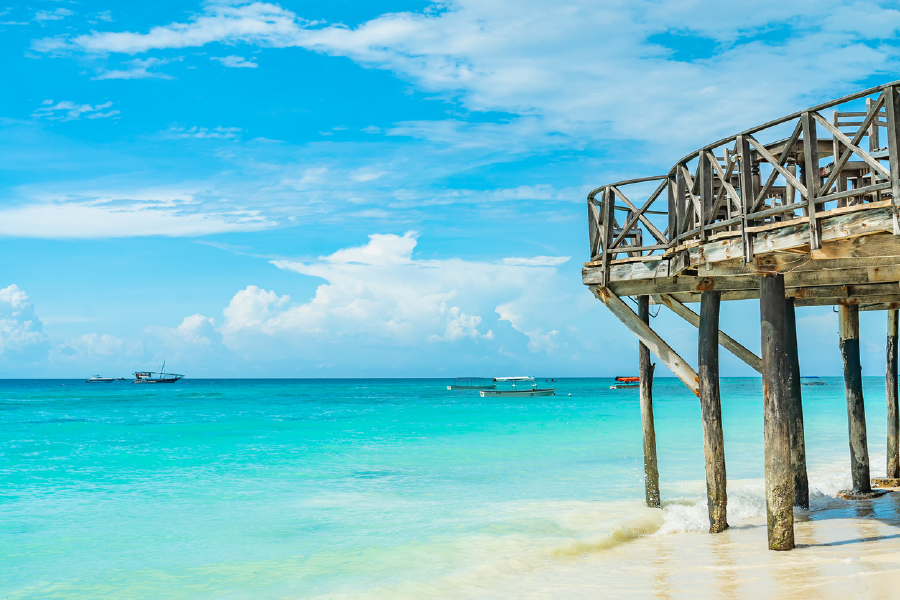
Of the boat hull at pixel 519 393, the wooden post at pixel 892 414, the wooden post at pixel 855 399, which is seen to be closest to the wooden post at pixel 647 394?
the wooden post at pixel 855 399

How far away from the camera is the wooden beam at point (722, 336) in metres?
11.7

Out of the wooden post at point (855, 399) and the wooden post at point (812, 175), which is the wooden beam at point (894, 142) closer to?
the wooden post at point (812, 175)

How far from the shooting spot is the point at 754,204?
7.80 metres

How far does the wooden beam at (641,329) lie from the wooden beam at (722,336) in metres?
1.05

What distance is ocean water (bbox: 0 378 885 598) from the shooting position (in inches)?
421

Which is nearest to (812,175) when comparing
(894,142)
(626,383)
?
(894,142)

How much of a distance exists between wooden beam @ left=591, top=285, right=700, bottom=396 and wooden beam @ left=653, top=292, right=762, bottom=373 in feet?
3.44

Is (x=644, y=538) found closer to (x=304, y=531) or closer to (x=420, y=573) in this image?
(x=420, y=573)

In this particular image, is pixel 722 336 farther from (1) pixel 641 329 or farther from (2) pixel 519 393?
(2) pixel 519 393

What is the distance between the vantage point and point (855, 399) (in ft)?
42.9

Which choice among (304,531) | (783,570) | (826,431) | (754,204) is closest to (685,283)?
(754,204)

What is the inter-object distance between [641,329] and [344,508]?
819cm

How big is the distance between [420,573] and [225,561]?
3392 mm

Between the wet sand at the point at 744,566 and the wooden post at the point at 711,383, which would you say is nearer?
the wet sand at the point at 744,566
